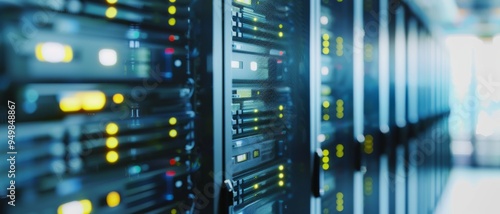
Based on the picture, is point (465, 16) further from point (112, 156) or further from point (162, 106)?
point (112, 156)

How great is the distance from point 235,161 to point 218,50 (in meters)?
0.29

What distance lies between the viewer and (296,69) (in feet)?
4.79

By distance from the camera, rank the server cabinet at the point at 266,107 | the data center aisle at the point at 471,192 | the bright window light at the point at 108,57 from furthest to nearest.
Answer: the data center aisle at the point at 471,192 < the server cabinet at the point at 266,107 < the bright window light at the point at 108,57

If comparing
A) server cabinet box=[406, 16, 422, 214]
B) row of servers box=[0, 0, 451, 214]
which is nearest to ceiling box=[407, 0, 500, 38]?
server cabinet box=[406, 16, 422, 214]

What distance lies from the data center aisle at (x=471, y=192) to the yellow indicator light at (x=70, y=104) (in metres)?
5.39


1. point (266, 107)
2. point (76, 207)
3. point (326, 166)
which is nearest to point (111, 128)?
point (76, 207)

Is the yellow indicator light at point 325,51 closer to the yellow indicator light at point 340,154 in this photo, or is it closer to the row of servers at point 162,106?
the row of servers at point 162,106

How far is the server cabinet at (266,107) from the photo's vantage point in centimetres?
111

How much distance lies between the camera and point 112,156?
765 mm

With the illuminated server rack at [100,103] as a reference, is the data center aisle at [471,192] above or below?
below

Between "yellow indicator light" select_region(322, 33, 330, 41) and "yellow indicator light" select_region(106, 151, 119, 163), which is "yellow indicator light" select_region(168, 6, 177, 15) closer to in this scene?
"yellow indicator light" select_region(106, 151, 119, 163)

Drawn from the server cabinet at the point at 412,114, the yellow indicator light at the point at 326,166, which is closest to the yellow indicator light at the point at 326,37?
the yellow indicator light at the point at 326,166

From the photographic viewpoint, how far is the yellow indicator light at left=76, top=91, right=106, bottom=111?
69 cm

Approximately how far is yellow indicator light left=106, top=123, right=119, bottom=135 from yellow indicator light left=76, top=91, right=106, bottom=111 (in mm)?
39
